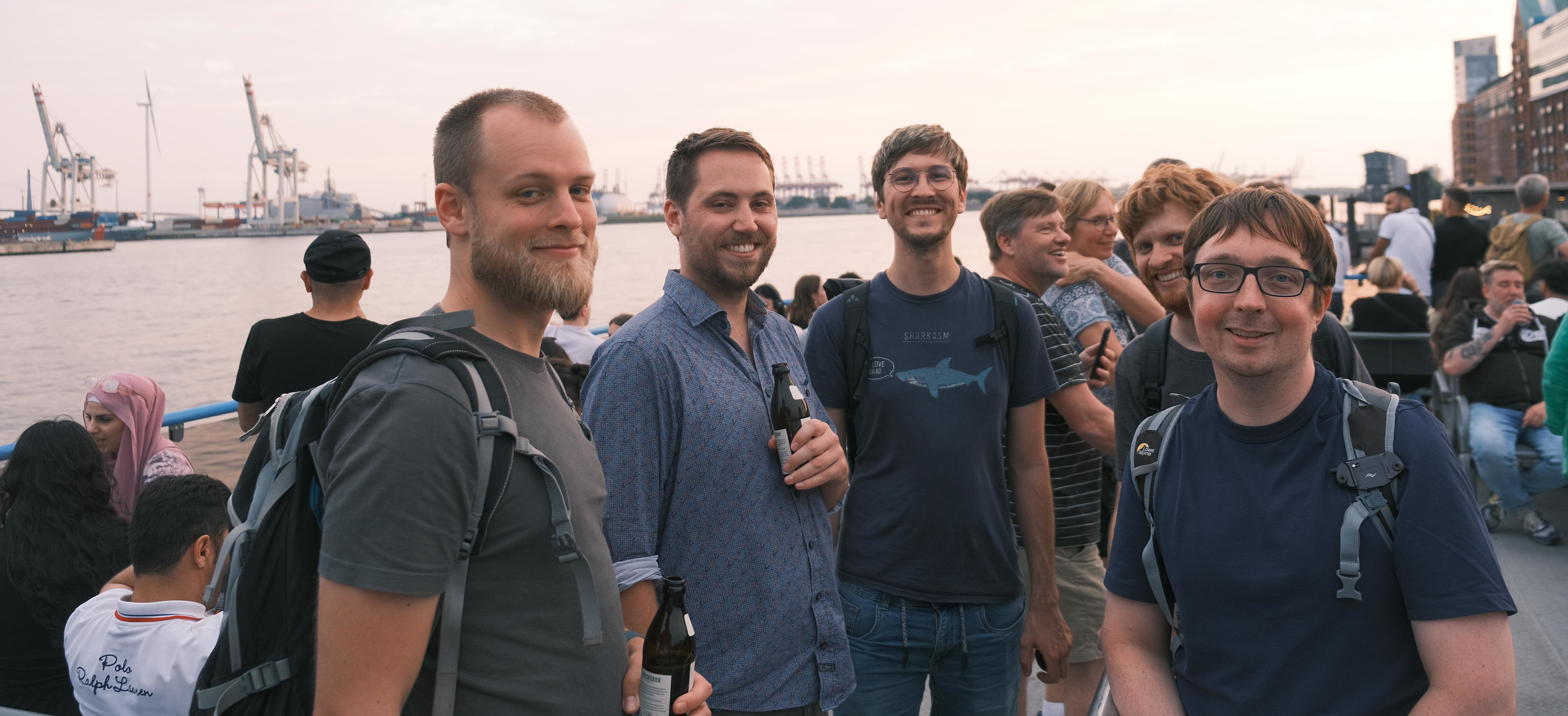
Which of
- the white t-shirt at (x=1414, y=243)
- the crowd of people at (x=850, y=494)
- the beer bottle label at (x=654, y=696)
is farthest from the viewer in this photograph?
the white t-shirt at (x=1414, y=243)

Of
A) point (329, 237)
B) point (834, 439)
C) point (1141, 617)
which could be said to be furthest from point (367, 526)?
point (329, 237)

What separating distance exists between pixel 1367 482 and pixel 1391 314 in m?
6.86

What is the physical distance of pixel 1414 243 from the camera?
8.88 metres

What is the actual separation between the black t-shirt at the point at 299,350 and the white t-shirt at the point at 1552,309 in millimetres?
6685

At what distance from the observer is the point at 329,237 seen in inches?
176

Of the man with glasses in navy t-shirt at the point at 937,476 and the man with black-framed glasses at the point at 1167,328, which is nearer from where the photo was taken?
the man with black-framed glasses at the point at 1167,328

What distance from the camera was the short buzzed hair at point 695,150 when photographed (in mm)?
2314

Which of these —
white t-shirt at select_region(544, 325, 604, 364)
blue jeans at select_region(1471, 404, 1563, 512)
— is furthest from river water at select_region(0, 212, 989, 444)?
blue jeans at select_region(1471, 404, 1563, 512)

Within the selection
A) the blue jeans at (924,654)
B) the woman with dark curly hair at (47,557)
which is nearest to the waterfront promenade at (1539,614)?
the woman with dark curly hair at (47,557)

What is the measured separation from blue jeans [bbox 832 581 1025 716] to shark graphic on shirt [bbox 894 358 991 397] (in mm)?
585

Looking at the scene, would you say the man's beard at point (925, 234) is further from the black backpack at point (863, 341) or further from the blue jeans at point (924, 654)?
the blue jeans at point (924, 654)

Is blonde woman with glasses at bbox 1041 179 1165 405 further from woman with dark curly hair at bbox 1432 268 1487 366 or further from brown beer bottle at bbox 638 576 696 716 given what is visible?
woman with dark curly hair at bbox 1432 268 1487 366

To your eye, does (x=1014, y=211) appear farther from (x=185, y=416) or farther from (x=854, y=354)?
(x=185, y=416)

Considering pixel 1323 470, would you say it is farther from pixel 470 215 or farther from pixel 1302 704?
pixel 470 215
